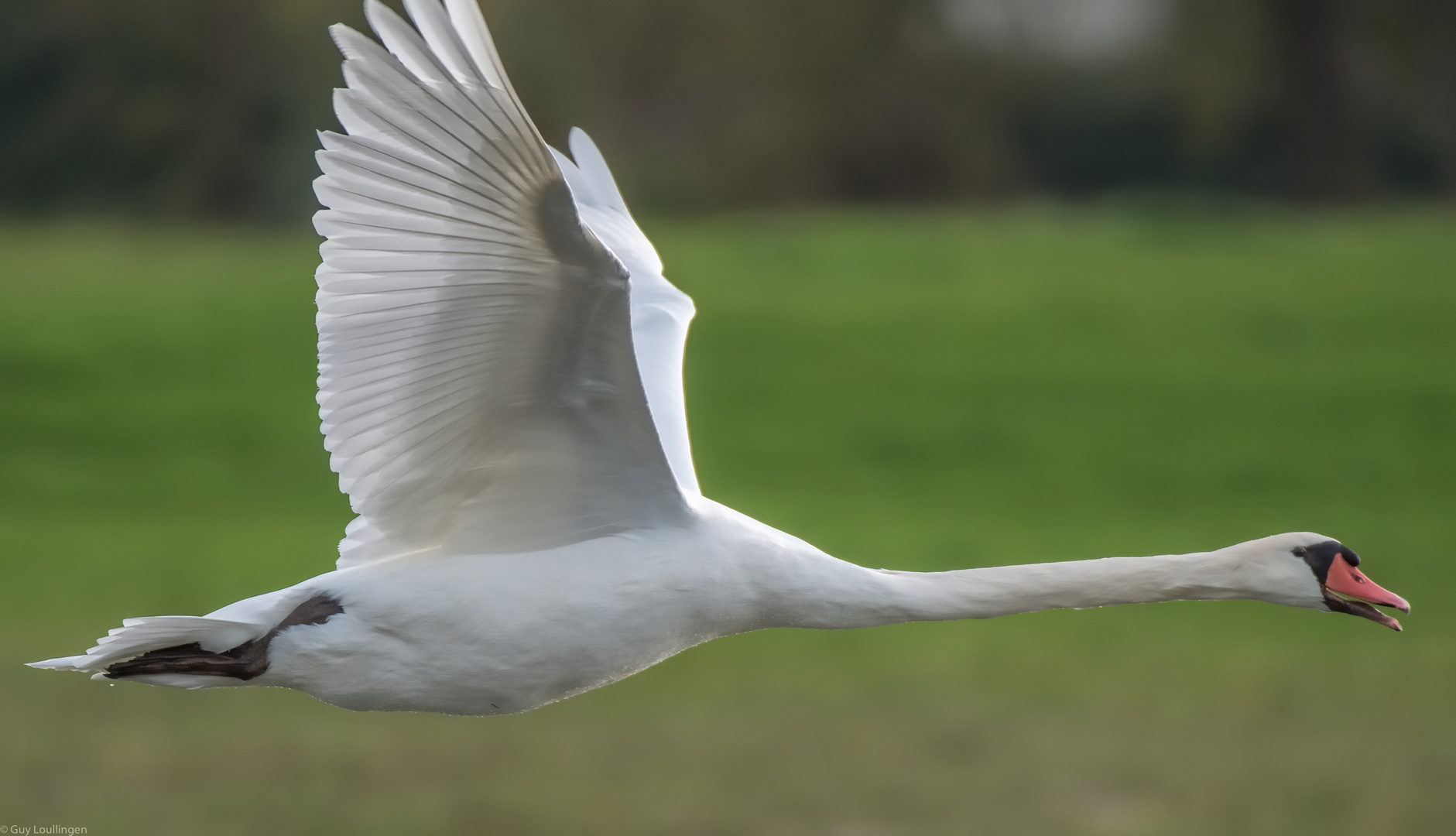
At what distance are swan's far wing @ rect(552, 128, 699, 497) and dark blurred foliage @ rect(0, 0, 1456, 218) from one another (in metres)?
20.8

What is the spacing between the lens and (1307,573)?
4.91 meters

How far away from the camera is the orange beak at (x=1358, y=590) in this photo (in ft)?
15.9

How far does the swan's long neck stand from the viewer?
16.0 feet

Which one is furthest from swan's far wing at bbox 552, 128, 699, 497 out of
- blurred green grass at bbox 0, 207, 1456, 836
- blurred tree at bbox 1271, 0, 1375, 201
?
blurred tree at bbox 1271, 0, 1375, 201

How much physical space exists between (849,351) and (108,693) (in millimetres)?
10040

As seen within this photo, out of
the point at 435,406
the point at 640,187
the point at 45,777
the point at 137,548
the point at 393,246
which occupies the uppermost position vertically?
the point at 640,187

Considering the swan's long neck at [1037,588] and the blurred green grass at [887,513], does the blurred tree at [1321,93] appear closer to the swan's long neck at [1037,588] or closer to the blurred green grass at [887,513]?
the blurred green grass at [887,513]

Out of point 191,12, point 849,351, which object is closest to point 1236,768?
point 849,351

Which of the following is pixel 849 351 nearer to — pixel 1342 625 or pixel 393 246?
pixel 1342 625

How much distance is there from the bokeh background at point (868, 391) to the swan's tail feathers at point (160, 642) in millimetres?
4903

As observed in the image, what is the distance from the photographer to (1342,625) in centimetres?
1445

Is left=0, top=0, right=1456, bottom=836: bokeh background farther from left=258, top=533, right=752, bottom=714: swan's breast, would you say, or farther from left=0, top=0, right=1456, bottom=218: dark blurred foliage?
left=258, top=533, right=752, bottom=714: swan's breast

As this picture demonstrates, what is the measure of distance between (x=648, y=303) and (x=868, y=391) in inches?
501

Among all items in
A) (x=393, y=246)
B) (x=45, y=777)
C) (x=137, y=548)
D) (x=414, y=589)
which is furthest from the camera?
(x=137, y=548)
